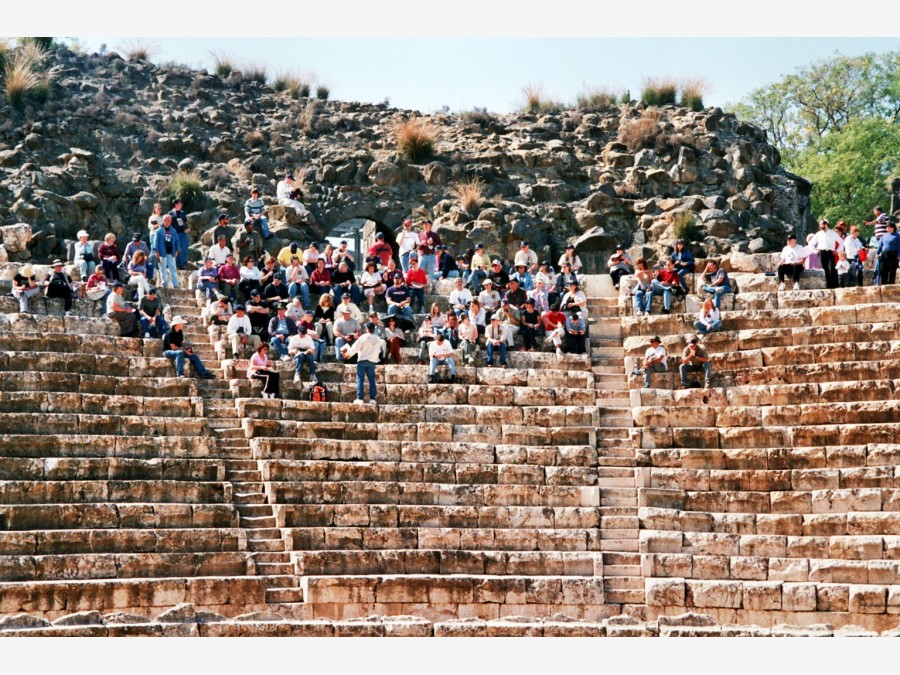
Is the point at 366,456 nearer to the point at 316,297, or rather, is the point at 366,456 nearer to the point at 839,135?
the point at 316,297

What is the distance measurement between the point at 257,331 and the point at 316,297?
6.65 ft

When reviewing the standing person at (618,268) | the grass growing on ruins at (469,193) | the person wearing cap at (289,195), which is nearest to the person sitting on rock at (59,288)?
the person wearing cap at (289,195)

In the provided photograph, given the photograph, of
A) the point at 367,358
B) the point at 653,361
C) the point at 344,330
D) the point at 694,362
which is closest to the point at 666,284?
the point at 653,361

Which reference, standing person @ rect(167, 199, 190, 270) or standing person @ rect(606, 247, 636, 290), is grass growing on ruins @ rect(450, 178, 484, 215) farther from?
standing person @ rect(167, 199, 190, 270)

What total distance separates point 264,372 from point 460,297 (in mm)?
4352

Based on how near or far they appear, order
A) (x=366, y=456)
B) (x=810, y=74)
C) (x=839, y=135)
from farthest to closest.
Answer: (x=810, y=74)
(x=839, y=135)
(x=366, y=456)

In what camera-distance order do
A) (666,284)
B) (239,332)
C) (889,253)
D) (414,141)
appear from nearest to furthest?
(239,332)
(889,253)
(666,284)
(414,141)

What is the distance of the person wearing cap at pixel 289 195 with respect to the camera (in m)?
32.8

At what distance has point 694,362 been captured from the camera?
1001 inches

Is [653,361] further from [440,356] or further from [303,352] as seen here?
[303,352]

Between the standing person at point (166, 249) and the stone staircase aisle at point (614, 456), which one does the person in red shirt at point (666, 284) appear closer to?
the stone staircase aisle at point (614, 456)

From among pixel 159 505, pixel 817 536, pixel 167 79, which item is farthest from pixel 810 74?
pixel 159 505

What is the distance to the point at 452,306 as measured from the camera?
27.6 meters

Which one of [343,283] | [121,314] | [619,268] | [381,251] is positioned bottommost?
[121,314]
